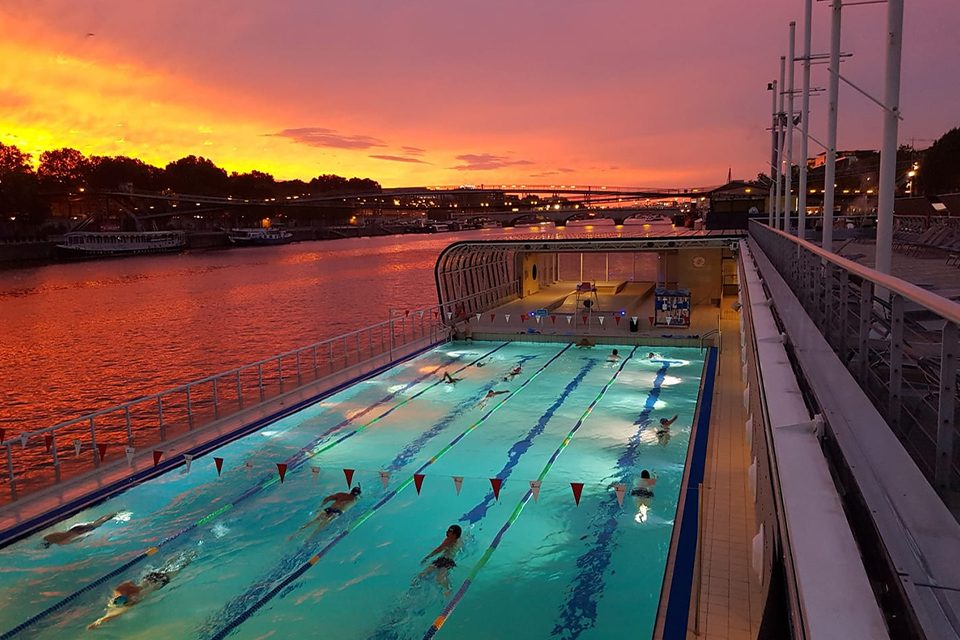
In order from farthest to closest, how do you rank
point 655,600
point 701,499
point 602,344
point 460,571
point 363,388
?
1. point 602,344
2. point 363,388
3. point 701,499
4. point 460,571
5. point 655,600

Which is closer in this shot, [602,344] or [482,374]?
[482,374]

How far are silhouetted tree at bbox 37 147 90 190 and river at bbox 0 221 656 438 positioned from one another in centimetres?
5030

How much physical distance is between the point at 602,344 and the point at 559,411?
26.5ft

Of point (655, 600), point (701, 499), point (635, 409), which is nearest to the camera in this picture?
point (655, 600)

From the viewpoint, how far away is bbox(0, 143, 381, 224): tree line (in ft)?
300

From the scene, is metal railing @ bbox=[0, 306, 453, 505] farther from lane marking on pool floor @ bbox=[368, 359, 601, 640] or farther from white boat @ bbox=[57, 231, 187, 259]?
white boat @ bbox=[57, 231, 187, 259]

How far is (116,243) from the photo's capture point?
358 ft

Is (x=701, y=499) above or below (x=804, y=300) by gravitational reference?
below

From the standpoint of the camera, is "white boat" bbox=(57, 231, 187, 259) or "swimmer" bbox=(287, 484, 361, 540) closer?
"swimmer" bbox=(287, 484, 361, 540)

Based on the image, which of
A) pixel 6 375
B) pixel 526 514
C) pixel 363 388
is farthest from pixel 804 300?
pixel 6 375

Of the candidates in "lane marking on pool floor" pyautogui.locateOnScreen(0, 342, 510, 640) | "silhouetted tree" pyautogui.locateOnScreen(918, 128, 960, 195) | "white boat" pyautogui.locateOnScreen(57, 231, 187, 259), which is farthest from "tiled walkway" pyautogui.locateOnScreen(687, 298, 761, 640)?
"white boat" pyautogui.locateOnScreen(57, 231, 187, 259)

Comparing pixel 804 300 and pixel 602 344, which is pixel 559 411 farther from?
pixel 804 300

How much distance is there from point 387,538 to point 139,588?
12.0ft

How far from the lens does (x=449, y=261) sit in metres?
28.8
